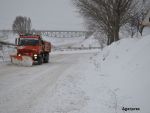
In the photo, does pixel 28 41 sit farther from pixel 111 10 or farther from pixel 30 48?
pixel 111 10

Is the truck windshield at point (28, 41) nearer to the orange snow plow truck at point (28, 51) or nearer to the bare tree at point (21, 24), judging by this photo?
the orange snow plow truck at point (28, 51)

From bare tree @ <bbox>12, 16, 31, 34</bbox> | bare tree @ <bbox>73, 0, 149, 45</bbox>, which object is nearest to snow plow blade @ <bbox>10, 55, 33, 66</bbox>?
bare tree @ <bbox>73, 0, 149, 45</bbox>

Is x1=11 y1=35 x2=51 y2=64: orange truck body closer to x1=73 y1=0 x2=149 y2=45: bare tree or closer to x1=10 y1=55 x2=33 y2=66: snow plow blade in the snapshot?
x1=10 y1=55 x2=33 y2=66: snow plow blade

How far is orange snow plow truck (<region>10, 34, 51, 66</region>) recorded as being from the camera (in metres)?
29.2

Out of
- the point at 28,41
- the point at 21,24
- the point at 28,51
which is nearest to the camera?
the point at 28,51

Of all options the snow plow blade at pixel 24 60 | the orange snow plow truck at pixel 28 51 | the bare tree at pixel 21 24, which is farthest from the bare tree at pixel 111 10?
the bare tree at pixel 21 24

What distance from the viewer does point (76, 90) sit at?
45.0 ft

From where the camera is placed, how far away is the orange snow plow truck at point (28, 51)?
29.2m

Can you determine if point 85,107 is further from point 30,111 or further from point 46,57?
point 46,57

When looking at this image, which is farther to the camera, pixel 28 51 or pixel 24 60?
pixel 28 51

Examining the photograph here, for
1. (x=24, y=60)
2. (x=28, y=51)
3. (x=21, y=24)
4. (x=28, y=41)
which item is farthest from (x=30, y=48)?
(x=21, y=24)

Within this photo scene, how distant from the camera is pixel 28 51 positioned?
3027 centimetres

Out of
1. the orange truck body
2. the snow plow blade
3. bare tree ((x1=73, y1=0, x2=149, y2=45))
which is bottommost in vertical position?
the snow plow blade

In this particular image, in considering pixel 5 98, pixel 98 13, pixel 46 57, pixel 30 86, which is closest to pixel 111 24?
pixel 98 13
